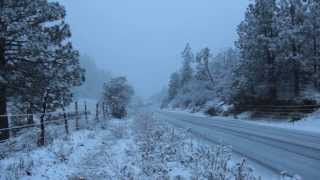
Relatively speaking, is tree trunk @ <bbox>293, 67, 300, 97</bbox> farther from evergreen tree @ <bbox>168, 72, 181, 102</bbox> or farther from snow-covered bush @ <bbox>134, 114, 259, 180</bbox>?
evergreen tree @ <bbox>168, 72, 181, 102</bbox>

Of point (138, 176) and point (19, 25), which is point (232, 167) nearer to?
point (138, 176)

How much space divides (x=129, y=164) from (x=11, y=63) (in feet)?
39.9

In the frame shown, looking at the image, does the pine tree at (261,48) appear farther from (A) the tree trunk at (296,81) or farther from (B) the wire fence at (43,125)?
(B) the wire fence at (43,125)

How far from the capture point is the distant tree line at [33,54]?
20594 millimetres

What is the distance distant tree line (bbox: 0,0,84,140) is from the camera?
20.6 meters

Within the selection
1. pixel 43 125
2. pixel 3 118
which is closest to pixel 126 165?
pixel 43 125

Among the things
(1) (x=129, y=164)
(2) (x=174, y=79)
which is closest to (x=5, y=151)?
(1) (x=129, y=164)

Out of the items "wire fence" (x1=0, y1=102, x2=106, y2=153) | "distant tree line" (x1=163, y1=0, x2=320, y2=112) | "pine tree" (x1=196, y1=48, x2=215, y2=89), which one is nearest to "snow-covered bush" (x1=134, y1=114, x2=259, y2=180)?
"wire fence" (x1=0, y1=102, x2=106, y2=153)

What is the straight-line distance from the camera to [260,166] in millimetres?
11977

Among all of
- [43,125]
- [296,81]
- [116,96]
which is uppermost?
[296,81]

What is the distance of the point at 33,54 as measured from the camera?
21.3 m

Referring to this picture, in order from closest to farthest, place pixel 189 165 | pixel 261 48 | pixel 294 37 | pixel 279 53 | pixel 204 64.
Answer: pixel 189 165, pixel 294 37, pixel 279 53, pixel 261 48, pixel 204 64

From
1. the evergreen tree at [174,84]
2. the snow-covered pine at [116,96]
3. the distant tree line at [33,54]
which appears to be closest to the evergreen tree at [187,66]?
the evergreen tree at [174,84]

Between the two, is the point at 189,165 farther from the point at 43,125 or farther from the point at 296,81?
the point at 296,81
